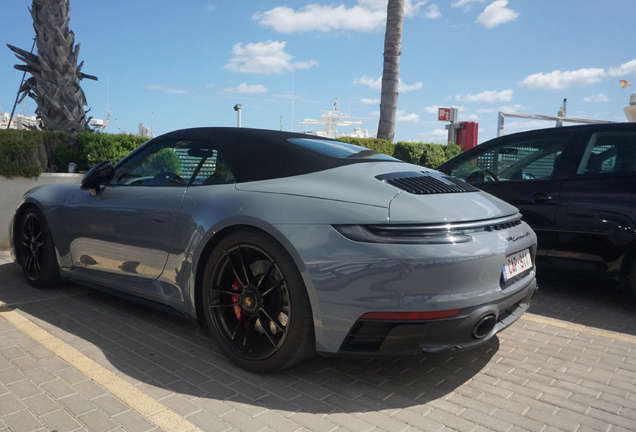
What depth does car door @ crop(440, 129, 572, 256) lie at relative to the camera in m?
4.73

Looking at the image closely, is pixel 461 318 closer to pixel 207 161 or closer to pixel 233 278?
pixel 233 278

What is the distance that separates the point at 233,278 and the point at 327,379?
0.81m

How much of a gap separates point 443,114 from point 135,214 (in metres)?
13.9

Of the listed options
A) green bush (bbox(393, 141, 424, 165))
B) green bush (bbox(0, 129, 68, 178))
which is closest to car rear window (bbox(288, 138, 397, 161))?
green bush (bbox(0, 129, 68, 178))

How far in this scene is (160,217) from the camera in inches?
134

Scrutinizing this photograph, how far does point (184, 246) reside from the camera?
321cm

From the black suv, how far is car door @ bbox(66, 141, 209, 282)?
Answer: 313 centimetres

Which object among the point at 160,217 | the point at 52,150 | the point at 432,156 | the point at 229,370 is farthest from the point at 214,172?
the point at 432,156

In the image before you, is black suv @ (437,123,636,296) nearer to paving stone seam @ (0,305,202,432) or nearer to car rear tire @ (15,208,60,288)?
paving stone seam @ (0,305,202,432)

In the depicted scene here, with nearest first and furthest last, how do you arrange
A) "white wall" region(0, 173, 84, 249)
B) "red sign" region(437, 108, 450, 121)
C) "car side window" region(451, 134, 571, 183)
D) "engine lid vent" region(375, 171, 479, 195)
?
"engine lid vent" region(375, 171, 479, 195)
"car side window" region(451, 134, 571, 183)
"white wall" region(0, 173, 84, 249)
"red sign" region(437, 108, 450, 121)

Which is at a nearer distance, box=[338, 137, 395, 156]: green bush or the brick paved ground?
the brick paved ground

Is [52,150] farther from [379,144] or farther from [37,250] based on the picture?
[379,144]

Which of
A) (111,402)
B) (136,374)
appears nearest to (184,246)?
(136,374)

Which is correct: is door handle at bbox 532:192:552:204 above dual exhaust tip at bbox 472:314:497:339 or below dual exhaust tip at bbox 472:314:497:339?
above
